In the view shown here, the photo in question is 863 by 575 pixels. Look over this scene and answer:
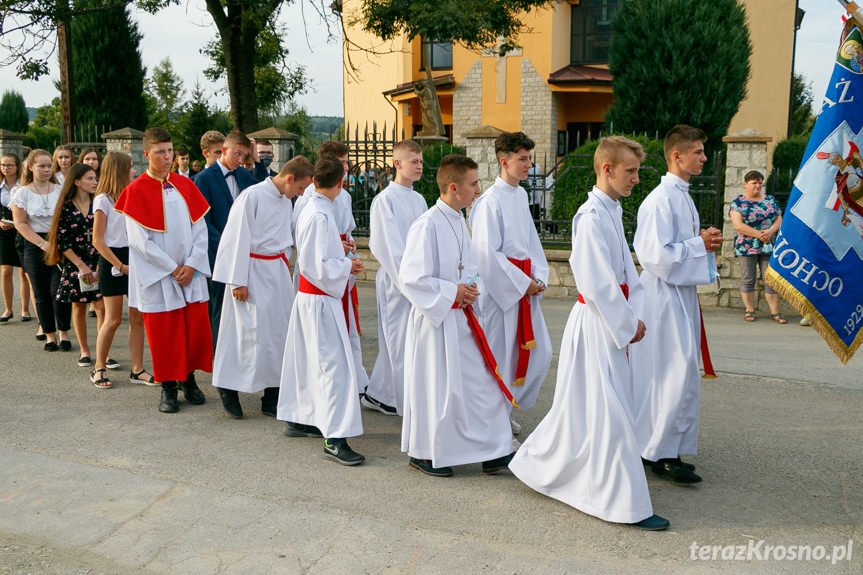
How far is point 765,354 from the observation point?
8.36 meters

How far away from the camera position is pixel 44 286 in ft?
28.5

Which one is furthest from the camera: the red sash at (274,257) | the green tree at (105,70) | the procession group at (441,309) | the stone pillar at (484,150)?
the green tree at (105,70)

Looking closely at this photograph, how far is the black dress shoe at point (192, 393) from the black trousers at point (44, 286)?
2542 mm

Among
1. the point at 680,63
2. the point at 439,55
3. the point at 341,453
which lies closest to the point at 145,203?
the point at 341,453

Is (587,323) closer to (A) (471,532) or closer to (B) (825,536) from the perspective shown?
(A) (471,532)

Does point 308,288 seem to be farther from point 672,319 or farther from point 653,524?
point 653,524

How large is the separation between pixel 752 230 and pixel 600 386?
642cm

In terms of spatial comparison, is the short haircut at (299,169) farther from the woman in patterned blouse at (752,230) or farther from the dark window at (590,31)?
the dark window at (590,31)

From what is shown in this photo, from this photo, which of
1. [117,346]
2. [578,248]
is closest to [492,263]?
[578,248]

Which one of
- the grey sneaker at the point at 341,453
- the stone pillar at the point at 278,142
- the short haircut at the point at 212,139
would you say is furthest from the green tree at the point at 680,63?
the grey sneaker at the point at 341,453

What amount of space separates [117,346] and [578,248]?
19.9 feet

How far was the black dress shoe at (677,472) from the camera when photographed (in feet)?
16.0

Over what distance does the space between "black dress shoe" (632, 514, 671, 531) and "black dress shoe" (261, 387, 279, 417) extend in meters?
3.18

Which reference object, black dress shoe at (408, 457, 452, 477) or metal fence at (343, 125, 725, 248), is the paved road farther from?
metal fence at (343, 125, 725, 248)
